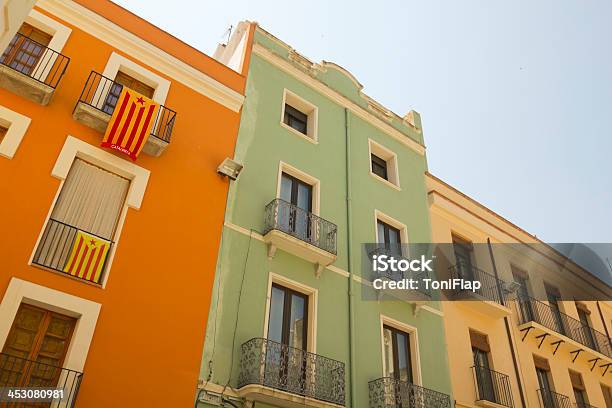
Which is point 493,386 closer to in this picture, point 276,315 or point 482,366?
point 482,366

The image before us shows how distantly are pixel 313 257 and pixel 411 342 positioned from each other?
3652 millimetres

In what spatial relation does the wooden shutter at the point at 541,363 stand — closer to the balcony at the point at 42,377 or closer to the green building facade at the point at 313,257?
the green building facade at the point at 313,257

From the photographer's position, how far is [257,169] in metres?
13.3

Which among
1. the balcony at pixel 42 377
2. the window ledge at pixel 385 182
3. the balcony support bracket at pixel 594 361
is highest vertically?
the window ledge at pixel 385 182

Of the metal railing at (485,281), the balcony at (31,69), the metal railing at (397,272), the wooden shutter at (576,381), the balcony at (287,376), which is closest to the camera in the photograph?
the balcony at (287,376)

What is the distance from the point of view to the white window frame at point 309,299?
37.7 feet

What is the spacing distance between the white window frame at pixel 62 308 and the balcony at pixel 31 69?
12.6 ft

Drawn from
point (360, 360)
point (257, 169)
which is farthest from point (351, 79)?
point (360, 360)

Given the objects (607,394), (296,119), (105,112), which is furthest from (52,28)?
→ (607,394)

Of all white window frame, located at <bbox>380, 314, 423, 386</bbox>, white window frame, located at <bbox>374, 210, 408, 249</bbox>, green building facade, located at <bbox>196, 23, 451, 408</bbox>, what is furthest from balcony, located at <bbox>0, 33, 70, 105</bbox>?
white window frame, located at <bbox>380, 314, 423, 386</bbox>

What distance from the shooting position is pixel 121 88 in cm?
1209

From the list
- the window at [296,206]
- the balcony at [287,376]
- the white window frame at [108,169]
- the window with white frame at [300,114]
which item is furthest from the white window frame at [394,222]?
the white window frame at [108,169]

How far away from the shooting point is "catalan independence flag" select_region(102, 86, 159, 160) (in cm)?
1077

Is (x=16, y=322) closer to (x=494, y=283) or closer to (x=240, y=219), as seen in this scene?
(x=240, y=219)
